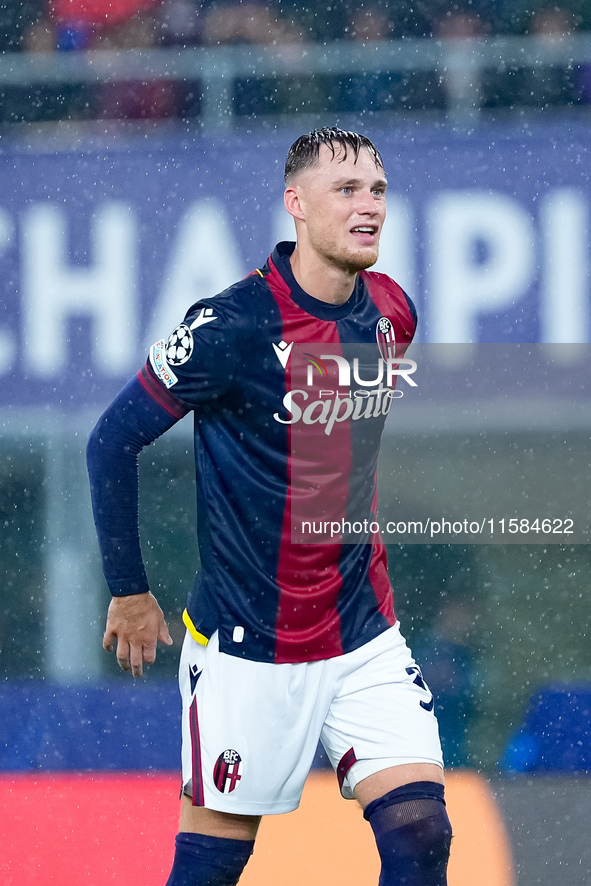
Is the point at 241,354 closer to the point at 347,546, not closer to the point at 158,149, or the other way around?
the point at 347,546

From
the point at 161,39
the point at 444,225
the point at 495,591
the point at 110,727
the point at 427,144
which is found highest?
the point at 161,39

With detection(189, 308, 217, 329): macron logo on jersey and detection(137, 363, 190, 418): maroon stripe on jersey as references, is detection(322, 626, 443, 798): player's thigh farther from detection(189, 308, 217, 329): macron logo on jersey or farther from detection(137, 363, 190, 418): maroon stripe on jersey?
detection(189, 308, 217, 329): macron logo on jersey

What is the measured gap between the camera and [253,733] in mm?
1931

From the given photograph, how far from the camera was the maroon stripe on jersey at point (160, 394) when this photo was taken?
1960 mm

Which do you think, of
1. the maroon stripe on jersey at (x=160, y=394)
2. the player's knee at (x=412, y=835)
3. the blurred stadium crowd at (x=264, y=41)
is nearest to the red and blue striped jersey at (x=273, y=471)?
the maroon stripe on jersey at (x=160, y=394)

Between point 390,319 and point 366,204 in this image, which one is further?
point 390,319

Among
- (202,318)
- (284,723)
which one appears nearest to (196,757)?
(284,723)

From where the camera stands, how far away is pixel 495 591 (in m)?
5.32

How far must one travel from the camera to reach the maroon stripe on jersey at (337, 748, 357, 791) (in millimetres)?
1927

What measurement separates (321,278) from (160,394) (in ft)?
1.25

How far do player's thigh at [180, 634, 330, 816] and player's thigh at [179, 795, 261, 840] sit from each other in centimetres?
4

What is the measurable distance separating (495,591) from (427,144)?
2.38 meters

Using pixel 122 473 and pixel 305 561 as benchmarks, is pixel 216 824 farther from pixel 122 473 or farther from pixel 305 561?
pixel 122 473

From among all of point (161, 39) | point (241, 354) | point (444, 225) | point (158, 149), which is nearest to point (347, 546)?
point (241, 354)
